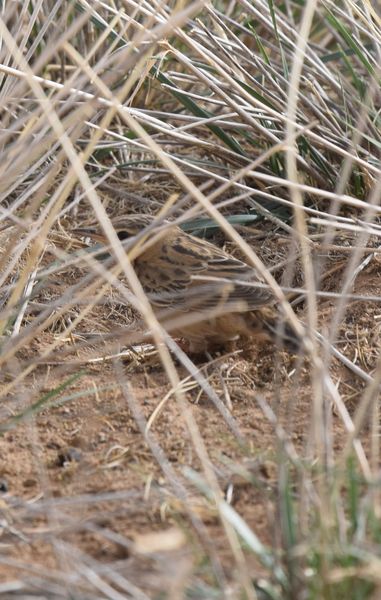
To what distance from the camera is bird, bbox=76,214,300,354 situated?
4.89 metres

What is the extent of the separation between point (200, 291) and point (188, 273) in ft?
1.27

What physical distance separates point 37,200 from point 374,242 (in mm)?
2395

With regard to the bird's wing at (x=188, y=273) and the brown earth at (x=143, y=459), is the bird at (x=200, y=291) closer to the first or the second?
the bird's wing at (x=188, y=273)

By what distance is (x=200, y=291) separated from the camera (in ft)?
16.6

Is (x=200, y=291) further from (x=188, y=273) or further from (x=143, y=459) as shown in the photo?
(x=143, y=459)

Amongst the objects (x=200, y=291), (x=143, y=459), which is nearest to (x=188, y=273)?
(x=200, y=291)

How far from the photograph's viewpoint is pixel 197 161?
614 centimetres

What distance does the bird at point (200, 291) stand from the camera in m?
4.89

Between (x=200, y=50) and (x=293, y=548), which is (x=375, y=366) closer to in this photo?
(x=200, y=50)

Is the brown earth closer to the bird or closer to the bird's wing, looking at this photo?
the bird

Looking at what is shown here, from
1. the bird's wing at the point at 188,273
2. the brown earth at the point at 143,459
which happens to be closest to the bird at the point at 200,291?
the bird's wing at the point at 188,273

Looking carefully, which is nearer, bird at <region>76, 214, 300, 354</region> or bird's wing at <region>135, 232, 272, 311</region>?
bird at <region>76, 214, 300, 354</region>

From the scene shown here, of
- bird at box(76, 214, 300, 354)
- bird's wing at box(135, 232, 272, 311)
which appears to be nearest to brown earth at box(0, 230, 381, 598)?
bird at box(76, 214, 300, 354)

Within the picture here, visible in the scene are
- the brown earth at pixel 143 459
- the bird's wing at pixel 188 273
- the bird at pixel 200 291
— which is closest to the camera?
the brown earth at pixel 143 459
